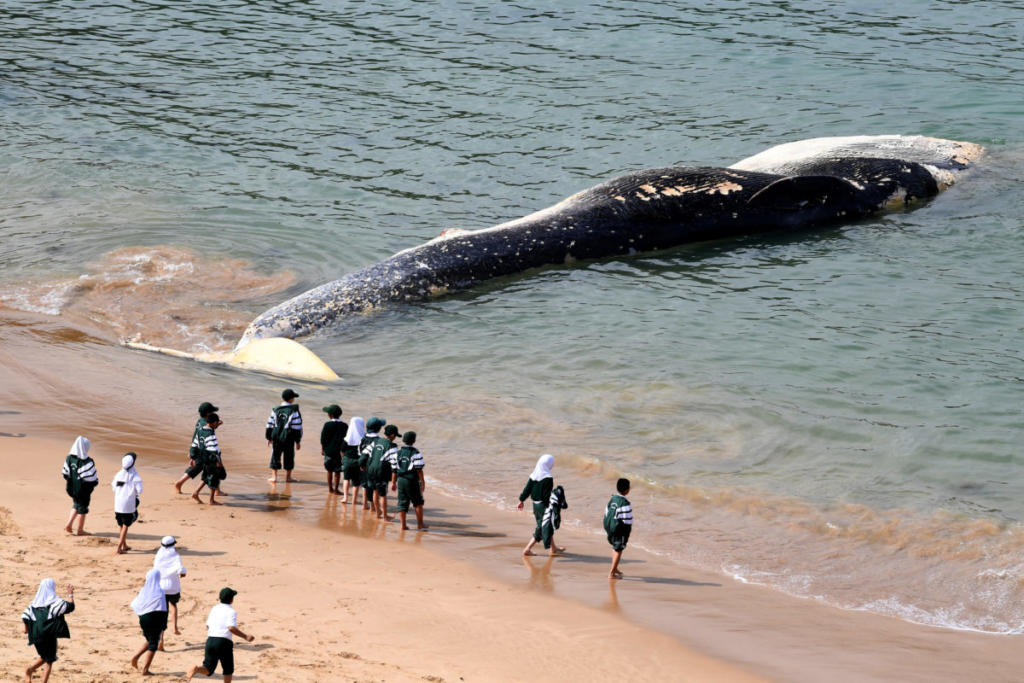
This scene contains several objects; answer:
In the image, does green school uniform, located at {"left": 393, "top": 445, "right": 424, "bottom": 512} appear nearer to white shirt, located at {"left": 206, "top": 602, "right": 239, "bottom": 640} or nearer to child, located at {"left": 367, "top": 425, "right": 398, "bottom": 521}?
child, located at {"left": 367, "top": 425, "right": 398, "bottom": 521}

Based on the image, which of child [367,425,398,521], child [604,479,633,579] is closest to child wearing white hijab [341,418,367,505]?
child [367,425,398,521]

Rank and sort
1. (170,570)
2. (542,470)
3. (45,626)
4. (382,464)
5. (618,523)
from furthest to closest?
1. (382,464)
2. (542,470)
3. (618,523)
4. (170,570)
5. (45,626)

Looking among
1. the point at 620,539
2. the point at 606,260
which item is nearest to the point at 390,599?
the point at 620,539

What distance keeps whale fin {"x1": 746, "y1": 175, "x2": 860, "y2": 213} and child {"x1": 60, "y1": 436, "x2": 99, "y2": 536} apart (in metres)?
12.9

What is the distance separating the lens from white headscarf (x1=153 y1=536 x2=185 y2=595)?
10.8 m

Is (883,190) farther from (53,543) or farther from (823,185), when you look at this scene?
(53,543)

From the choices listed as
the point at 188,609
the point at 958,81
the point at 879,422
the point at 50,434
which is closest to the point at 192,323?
the point at 50,434

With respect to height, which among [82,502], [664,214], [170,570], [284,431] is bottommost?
[170,570]

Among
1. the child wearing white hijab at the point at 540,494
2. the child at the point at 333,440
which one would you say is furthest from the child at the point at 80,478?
the child wearing white hijab at the point at 540,494

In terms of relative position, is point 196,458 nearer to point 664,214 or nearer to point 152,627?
point 152,627

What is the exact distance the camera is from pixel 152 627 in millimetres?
10133

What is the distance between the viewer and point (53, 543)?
12.6 m

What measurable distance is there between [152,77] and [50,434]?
16.7 meters

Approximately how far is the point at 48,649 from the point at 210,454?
13.5 feet
